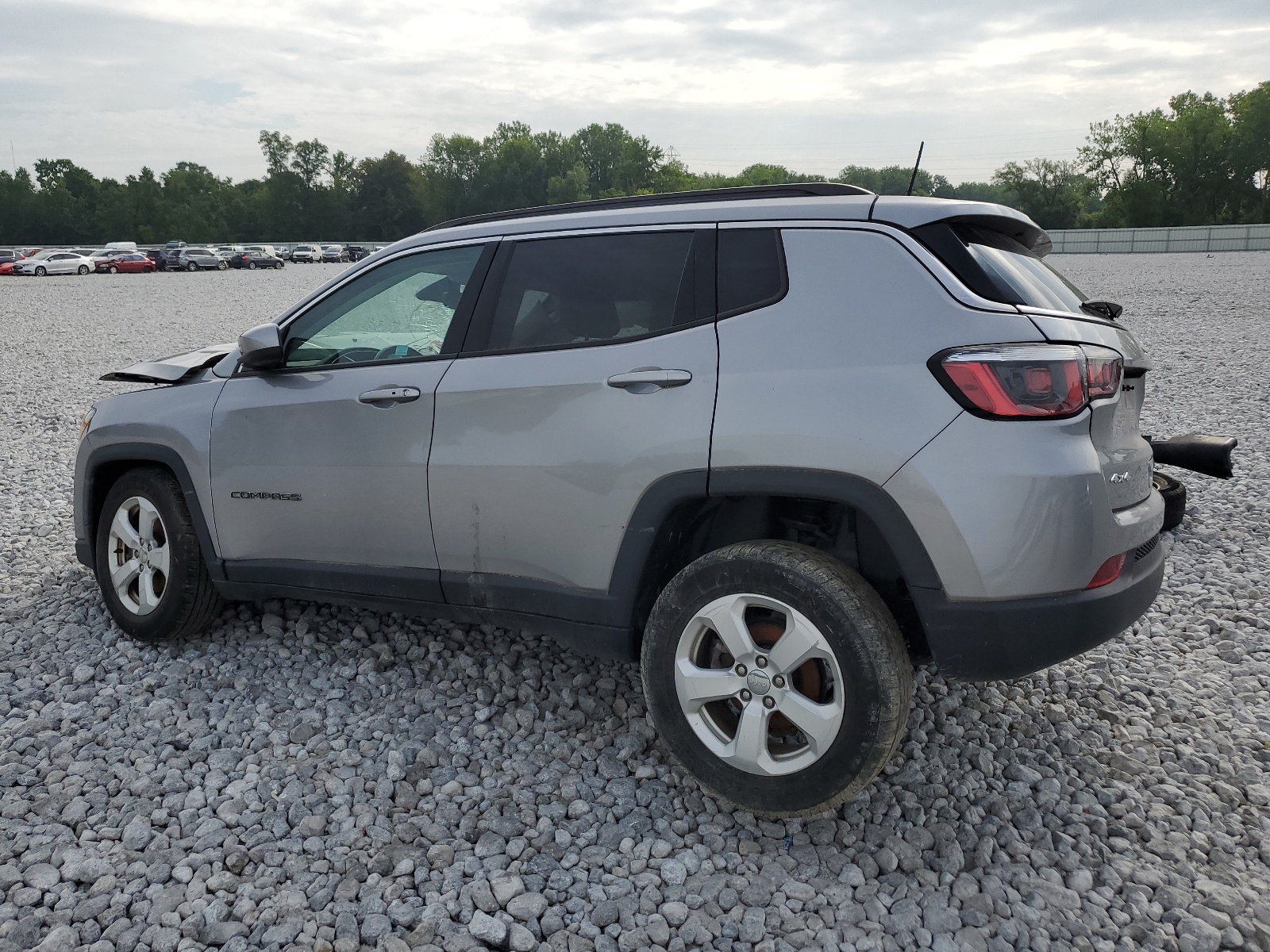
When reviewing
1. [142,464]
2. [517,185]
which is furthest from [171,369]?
[517,185]

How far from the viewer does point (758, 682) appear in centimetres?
288

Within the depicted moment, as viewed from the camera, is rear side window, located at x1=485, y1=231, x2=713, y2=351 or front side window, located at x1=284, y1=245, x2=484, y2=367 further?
front side window, located at x1=284, y1=245, x2=484, y2=367

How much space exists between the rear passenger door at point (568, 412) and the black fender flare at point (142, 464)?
1.28 meters

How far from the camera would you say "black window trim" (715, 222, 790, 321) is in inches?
116

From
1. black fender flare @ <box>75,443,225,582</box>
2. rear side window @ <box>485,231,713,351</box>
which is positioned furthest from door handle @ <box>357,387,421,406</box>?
black fender flare @ <box>75,443,225,582</box>

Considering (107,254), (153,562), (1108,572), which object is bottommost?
(153,562)

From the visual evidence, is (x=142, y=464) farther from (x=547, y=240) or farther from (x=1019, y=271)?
(x=1019, y=271)

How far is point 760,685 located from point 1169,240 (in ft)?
174

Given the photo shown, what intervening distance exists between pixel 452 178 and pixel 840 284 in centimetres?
12447

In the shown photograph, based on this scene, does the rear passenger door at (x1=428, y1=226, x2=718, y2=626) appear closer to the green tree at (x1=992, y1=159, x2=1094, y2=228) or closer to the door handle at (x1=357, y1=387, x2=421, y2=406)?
the door handle at (x1=357, y1=387, x2=421, y2=406)

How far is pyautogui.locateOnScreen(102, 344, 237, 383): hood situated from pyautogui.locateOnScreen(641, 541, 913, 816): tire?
2.60 metres

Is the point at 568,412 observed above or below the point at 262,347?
below

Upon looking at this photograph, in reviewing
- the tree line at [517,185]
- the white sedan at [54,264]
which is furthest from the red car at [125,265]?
the tree line at [517,185]

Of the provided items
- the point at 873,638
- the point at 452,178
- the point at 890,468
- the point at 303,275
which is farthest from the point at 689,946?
the point at 452,178
